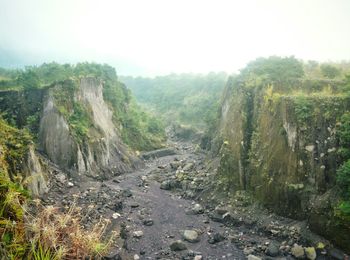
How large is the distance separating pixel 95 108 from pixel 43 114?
673 centimetres

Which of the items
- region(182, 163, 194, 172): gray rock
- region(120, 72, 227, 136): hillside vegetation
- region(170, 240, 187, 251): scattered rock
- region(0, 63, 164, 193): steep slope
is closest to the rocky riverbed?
region(170, 240, 187, 251): scattered rock

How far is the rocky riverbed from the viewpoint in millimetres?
16312

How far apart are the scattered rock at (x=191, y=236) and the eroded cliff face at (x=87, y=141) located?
38.9 ft

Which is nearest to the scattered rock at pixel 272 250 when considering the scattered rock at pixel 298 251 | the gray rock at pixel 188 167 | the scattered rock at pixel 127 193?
the scattered rock at pixel 298 251

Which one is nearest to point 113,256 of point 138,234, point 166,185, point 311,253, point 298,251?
point 138,234

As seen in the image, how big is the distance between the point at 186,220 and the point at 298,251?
7.03 m

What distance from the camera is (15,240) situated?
848cm

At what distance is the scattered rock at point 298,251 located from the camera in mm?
15732

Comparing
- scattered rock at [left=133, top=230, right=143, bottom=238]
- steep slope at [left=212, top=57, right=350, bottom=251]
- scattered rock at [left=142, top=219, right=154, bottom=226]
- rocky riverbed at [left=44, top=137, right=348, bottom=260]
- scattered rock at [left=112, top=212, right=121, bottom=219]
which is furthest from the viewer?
A: scattered rock at [left=112, top=212, right=121, bottom=219]

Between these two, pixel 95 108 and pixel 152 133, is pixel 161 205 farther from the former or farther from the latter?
pixel 152 133

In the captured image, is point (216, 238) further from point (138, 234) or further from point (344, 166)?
point (344, 166)

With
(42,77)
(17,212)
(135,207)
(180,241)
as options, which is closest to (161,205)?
(135,207)

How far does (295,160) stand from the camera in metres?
18.7

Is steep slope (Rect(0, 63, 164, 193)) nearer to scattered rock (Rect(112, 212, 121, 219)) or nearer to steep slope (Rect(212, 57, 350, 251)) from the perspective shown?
scattered rock (Rect(112, 212, 121, 219))
